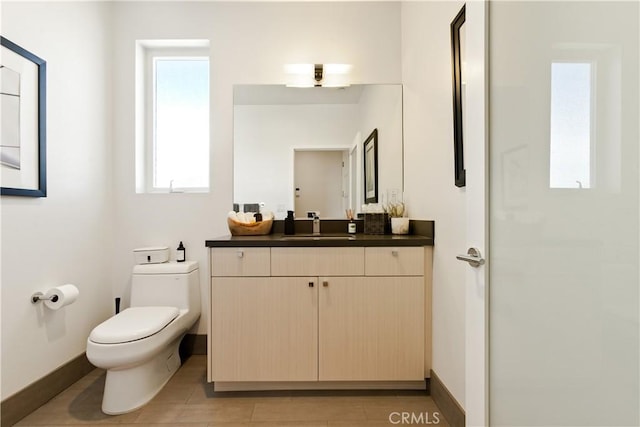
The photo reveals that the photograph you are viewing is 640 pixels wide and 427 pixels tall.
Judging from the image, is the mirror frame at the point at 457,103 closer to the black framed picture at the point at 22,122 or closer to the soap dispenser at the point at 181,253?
the soap dispenser at the point at 181,253

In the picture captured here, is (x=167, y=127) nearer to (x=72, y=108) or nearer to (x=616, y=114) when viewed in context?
(x=72, y=108)

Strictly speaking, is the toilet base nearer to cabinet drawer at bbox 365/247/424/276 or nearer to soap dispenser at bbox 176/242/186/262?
soap dispenser at bbox 176/242/186/262

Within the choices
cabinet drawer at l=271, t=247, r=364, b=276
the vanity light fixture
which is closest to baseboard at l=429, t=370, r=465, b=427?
cabinet drawer at l=271, t=247, r=364, b=276

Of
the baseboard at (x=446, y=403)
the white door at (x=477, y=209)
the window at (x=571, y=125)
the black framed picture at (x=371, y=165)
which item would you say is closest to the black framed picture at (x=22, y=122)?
the black framed picture at (x=371, y=165)

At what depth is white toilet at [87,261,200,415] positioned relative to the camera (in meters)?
1.73

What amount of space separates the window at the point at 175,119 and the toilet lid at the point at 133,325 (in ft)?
3.26

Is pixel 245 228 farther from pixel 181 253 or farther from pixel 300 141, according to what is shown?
pixel 300 141

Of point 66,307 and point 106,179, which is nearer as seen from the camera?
point 66,307

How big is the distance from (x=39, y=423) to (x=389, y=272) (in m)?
1.95

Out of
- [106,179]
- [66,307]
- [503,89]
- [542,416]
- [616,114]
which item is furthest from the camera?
[106,179]

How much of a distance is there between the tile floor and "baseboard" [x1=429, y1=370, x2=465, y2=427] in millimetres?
42

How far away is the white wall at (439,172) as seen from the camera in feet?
5.40

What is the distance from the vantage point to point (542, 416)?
2.54 feet

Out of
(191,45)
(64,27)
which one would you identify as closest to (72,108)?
(64,27)
